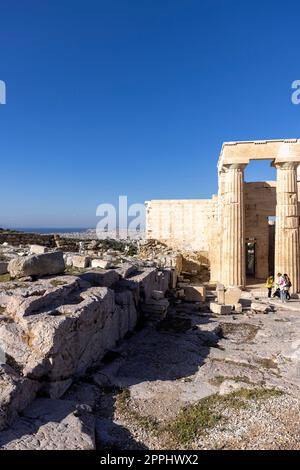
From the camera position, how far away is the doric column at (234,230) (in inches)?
689

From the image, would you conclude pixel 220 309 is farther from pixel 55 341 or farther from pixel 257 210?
pixel 257 210

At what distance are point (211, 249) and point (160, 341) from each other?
14.3 meters

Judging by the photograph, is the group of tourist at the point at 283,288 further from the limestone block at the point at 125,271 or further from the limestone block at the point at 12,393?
the limestone block at the point at 12,393

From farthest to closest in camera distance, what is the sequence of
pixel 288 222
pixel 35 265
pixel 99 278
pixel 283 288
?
pixel 288 222 → pixel 283 288 → pixel 99 278 → pixel 35 265

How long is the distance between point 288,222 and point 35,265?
13.4 meters

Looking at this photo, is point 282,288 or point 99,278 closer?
point 99,278

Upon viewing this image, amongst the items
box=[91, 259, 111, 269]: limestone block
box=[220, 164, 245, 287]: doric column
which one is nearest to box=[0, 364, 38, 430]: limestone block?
box=[91, 259, 111, 269]: limestone block

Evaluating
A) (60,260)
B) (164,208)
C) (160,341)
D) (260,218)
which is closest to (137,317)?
(160,341)

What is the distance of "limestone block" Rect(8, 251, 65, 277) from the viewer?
7520 millimetres

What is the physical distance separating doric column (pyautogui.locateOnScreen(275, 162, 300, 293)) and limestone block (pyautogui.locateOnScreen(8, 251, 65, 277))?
41.0ft

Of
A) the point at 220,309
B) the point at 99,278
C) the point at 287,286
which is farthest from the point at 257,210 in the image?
the point at 99,278

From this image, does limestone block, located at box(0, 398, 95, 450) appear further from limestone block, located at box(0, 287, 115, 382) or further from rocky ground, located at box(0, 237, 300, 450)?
limestone block, located at box(0, 287, 115, 382)

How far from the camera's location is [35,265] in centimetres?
761

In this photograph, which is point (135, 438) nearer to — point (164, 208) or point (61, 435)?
point (61, 435)
